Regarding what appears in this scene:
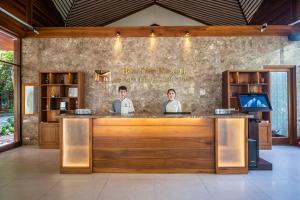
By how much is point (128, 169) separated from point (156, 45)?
14.9ft

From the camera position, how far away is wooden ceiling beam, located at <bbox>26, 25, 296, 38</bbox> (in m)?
8.09

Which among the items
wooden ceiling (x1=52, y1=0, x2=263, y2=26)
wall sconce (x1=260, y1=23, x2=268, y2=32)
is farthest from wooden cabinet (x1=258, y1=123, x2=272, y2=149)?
wooden ceiling (x1=52, y1=0, x2=263, y2=26)

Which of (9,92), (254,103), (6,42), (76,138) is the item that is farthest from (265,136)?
(6,42)

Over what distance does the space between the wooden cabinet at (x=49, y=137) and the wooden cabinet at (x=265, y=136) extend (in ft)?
20.4

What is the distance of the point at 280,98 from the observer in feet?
27.6

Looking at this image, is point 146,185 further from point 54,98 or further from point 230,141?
point 54,98

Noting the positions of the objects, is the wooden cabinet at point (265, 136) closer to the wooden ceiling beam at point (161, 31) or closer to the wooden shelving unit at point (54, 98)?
the wooden ceiling beam at point (161, 31)

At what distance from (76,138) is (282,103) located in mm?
6757

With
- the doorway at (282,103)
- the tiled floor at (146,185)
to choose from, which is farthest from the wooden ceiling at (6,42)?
the doorway at (282,103)

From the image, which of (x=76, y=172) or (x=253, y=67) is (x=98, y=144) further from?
(x=253, y=67)

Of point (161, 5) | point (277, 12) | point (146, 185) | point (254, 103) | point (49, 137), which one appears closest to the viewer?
point (146, 185)

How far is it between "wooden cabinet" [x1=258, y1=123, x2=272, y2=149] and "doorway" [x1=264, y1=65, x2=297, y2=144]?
868mm

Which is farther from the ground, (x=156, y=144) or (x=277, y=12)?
(x=277, y=12)

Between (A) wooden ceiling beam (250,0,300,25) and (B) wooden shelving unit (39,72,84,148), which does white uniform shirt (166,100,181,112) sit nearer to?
(B) wooden shelving unit (39,72,84,148)
